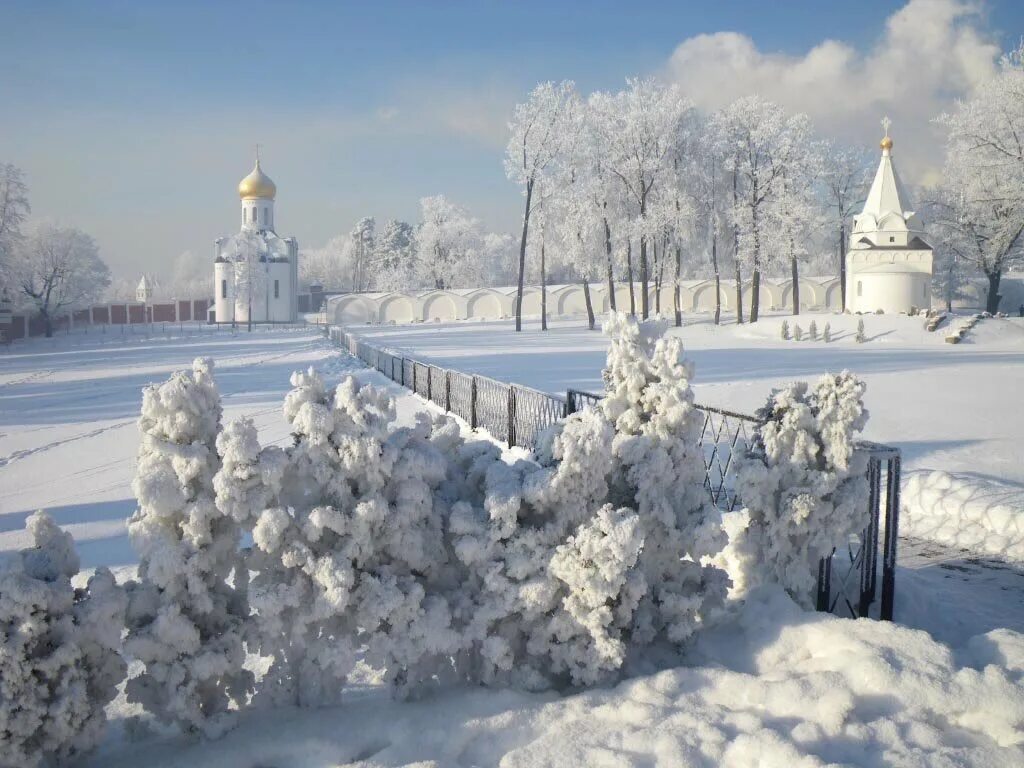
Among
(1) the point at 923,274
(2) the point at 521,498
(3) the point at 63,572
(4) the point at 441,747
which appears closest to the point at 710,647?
(2) the point at 521,498

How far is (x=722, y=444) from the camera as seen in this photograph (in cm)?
867

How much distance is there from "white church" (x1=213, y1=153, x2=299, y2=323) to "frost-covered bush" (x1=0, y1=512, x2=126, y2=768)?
57777 millimetres

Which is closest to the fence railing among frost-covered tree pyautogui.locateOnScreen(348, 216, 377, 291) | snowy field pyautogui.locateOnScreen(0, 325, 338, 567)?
snowy field pyautogui.locateOnScreen(0, 325, 338, 567)

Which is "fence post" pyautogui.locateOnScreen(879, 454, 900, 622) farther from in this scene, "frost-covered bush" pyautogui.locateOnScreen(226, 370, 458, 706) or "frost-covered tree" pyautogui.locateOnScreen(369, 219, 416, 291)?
"frost-covered tree" pyautogui.locateOnScreen(369, 219, 416, 291)

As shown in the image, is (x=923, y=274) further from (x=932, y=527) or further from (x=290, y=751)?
(x=290, y=751)

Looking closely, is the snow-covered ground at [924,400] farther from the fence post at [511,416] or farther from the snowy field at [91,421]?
the snowy field at [91,421]

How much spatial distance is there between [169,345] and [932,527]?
123 feet

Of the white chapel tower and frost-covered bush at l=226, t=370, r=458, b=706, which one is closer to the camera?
frost-covered bush at l=226, t=370, r=458, b=706

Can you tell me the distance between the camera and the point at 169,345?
38.3 m

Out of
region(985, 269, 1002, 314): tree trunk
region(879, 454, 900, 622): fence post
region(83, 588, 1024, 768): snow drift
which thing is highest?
region(985, 269, 1002, 314): tree trunk

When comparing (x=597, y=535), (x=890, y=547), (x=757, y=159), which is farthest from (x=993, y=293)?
(x=597, y=535)

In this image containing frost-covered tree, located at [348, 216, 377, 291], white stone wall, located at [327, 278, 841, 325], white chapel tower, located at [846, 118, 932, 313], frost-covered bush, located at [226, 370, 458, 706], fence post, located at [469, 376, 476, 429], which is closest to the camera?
frost-covered bush, located at [226, 370, 458, 706]

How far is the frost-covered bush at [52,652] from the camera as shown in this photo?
316cm

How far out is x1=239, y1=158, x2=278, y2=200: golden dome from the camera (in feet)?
198
